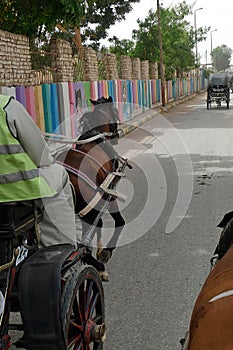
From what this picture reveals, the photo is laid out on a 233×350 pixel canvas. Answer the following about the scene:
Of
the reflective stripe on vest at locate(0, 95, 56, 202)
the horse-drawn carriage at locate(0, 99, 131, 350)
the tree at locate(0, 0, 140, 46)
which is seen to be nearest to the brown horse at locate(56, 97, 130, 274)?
the horse-drawn carriage at locate(0, 99, 131, 350)

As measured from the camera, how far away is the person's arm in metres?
2.40

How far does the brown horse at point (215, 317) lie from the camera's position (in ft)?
5.29

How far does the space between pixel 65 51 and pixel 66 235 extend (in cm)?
906

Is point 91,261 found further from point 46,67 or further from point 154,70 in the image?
point 154,70

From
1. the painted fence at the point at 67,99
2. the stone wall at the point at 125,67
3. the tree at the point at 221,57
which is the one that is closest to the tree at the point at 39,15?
the painted fence at the point at 67,99

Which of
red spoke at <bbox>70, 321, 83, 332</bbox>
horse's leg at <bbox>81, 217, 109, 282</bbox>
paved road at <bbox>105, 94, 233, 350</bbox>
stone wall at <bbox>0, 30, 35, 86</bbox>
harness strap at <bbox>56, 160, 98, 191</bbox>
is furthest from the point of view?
stone wall at <bbox>0, 30, 35, 86</bbox>

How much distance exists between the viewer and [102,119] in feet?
16.2

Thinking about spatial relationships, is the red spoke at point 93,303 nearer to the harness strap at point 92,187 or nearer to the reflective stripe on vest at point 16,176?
the harness strap at point 92,187

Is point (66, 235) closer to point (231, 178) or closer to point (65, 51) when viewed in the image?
point (231, 178)

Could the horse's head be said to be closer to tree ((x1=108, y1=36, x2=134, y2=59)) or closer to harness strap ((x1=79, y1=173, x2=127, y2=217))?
harness strap ((x1=79, y1=173, x2=127, y2=217))

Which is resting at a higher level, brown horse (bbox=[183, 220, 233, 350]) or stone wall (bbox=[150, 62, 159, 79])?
stone wall (bbox=[150, 62, 159, 79])

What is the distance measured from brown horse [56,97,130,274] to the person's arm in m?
1.04

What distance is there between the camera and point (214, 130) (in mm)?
15352

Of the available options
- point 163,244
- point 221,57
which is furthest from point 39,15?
point 221,57
